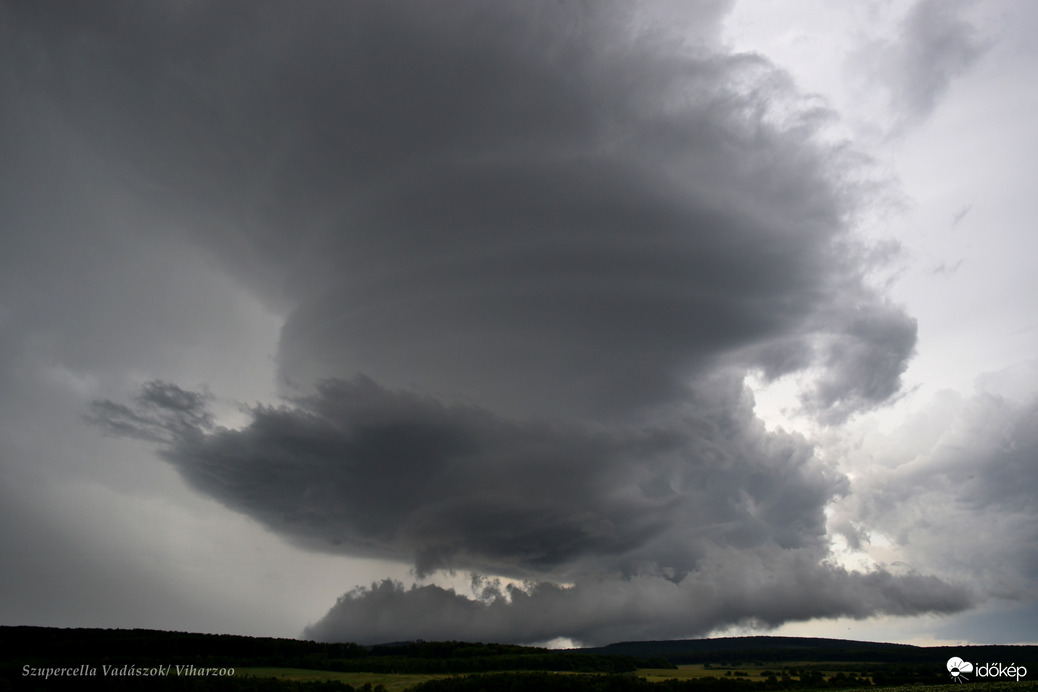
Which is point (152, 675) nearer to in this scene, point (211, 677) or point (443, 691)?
point (211, 677)

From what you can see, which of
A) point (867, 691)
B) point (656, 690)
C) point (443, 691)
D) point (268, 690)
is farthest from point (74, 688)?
point (867, 691)

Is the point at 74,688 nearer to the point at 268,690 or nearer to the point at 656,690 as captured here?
the point at 268,690

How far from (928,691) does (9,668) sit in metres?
250

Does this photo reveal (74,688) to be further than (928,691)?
Yes

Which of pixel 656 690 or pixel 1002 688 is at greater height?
pixel 1002 688

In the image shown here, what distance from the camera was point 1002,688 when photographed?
13488 centimetres

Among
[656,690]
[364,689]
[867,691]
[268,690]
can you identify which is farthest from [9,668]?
[867,691]

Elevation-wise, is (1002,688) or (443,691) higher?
(1002,688)

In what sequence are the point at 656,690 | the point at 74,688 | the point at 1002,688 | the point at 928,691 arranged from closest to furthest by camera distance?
the point at 1002,688, the point at 928,691, the point at 74,688, the point at 656,690

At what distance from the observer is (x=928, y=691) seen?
14875cm

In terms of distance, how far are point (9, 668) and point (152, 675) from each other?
134ft

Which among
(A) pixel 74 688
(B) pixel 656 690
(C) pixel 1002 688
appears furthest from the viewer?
(B) pixel 656 690

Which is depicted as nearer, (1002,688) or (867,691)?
(1002,688)

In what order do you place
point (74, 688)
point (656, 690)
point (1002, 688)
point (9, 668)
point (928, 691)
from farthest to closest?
point (656, 690), point (9, 668), point (74, 688), point (928, 691), point (1002, 688)
